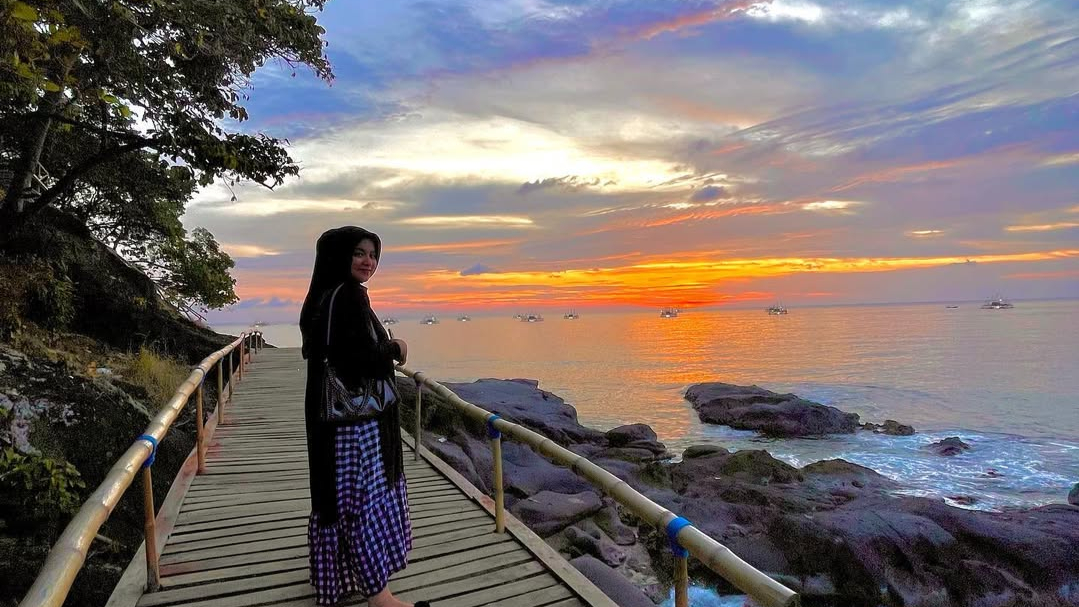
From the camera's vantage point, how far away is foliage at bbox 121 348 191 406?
353 inches

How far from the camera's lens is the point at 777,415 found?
964 inches

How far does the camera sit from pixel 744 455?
15602mm

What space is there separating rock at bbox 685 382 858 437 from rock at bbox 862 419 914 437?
69cm

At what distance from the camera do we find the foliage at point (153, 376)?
8.97 metres

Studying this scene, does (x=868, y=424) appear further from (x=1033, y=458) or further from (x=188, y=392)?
(x=188, y=392)

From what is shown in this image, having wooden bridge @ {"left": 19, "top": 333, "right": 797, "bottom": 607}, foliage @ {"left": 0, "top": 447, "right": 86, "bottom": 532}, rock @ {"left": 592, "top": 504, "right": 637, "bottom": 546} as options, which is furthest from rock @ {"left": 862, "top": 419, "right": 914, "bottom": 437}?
foliage @ {"left": 0, "top": 447, "right": 86, "bottom": 532}

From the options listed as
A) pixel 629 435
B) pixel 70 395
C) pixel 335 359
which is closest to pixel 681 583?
pixel 335 359

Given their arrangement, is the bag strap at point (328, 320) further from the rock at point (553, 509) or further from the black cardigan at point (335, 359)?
the rock at point (553, 509)

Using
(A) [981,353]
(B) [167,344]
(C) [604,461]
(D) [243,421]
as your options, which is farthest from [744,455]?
(A) [981,353]

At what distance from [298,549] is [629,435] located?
16680 millimetres

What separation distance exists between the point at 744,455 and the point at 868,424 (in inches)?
515

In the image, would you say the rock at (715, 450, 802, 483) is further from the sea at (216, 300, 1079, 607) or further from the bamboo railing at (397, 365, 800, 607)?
the bamboo railing at (397, 365, 800, 607)

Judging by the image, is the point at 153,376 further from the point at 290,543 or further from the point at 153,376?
the point at 290,543

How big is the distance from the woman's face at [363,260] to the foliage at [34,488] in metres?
3.99
